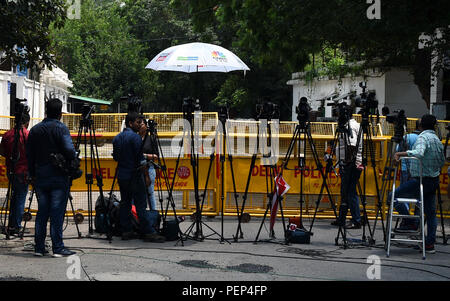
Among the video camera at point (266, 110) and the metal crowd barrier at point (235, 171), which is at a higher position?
the video camera at point (266, 110)

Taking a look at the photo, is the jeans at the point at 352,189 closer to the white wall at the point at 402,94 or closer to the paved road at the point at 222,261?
the paved road at the point at 222,261

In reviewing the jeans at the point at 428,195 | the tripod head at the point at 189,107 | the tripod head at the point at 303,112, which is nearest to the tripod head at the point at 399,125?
the jeans at the point at 428,195

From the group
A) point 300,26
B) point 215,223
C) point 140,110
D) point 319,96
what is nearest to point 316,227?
point 215,223

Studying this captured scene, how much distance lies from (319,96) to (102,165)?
2583 centimetres

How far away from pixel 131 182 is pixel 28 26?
302cm

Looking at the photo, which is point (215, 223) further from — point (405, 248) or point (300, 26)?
point (300, 26)

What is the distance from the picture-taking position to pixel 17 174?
10.3 m

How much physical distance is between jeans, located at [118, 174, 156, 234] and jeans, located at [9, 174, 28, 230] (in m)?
1.55

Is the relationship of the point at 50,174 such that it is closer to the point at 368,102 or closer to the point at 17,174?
the point at 17,174

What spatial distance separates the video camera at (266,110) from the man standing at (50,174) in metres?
2.86

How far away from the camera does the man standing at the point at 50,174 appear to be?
27.8 feet

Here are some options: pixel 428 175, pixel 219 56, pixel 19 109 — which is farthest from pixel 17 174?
pixel 428 175
